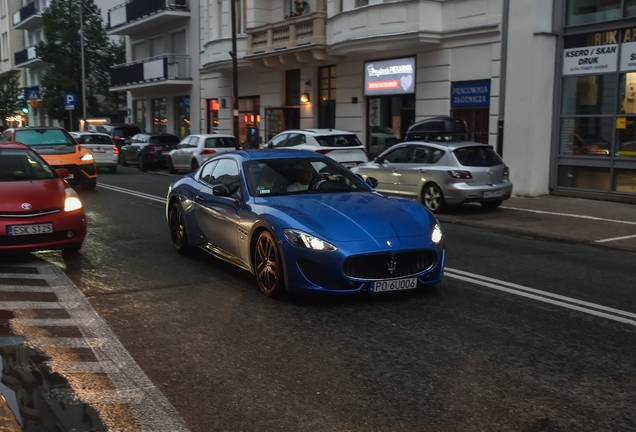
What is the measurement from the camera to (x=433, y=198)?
15133 mm

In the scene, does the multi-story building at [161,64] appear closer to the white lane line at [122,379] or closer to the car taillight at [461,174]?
the car taillight at [461,174]

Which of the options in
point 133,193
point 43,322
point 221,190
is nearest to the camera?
point 43,322

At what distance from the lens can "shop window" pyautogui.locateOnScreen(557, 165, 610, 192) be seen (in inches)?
694

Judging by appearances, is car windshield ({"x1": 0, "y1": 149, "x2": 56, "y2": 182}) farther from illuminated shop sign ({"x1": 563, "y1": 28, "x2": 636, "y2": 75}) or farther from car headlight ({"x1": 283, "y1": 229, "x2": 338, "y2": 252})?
illuminated shop sign ({"x1": 563, "y1": 28, "x2": 636, "y2": 75})

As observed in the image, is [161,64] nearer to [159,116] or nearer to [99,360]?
[159,116]

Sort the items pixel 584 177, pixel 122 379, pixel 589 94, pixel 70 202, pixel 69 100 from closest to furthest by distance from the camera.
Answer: pixel 122 379 → pixel 70 202 → pixel 589 94 → pixel 584 177 → pixel 69 100

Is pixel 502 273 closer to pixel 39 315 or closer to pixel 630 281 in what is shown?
pixel 630 281

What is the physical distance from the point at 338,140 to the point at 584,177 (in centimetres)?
634

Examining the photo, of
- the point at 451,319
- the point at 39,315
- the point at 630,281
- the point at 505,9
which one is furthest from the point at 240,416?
the point at 505,9

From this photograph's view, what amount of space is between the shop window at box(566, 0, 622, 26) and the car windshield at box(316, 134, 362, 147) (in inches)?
243

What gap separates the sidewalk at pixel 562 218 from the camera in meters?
12.2

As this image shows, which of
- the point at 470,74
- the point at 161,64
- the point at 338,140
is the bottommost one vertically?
the point at 338,140

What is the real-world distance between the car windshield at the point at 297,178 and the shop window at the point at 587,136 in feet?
37.0

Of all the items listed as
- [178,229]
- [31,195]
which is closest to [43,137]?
[31,195]
